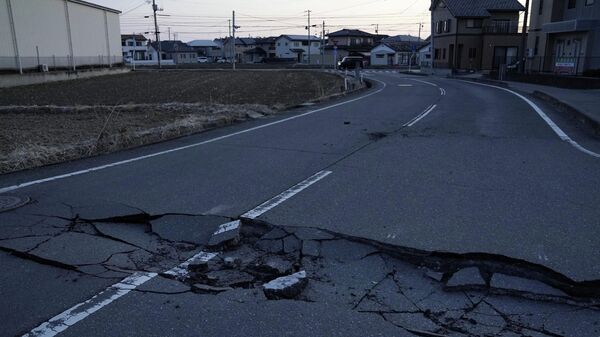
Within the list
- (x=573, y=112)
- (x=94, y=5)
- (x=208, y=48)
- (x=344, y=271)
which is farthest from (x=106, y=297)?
(x=208, y=48)

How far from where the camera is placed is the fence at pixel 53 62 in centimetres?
3600

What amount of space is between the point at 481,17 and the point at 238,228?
186 ft

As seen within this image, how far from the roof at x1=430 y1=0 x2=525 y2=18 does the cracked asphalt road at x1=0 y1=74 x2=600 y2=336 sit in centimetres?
5083

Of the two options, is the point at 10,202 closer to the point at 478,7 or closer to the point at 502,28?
the point at 502,28

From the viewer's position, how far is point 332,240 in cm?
465

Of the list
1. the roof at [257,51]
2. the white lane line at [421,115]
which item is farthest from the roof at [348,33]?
the white lane line at [421,115]

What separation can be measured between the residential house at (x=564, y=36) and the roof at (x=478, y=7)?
16.4 meters

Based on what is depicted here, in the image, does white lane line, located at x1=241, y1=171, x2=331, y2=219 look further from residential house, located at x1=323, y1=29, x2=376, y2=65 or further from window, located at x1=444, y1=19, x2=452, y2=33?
residential house, located at x1=323, y1=29, x2=376, y2=65

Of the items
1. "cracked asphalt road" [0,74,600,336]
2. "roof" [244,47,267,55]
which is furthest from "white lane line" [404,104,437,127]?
"roof" [244,47,267,55]

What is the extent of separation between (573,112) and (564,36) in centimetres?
2324

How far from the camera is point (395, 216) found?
5.30 m

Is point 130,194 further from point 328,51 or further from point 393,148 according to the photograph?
point 328,51

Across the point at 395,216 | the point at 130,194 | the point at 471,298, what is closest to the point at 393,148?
the point at 395,216

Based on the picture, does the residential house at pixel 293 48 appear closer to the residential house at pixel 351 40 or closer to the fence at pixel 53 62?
the residential house at pixel 351 40
